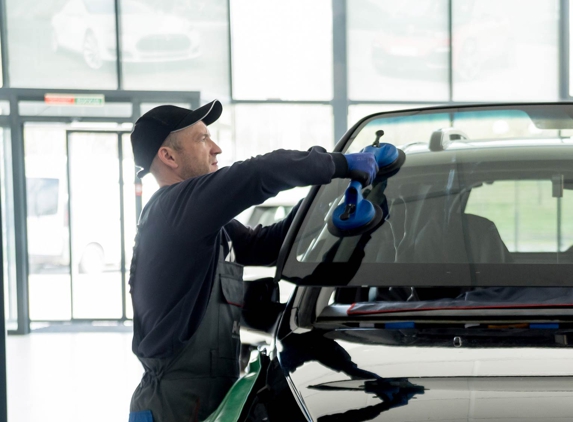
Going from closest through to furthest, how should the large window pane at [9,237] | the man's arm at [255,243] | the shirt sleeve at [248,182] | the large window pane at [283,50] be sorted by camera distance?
1. the shirt sleeve at [248,182]
2. the man's arm at [255,243]
3. the large window pane at [9,237]
4. the large window pane at [283,50]

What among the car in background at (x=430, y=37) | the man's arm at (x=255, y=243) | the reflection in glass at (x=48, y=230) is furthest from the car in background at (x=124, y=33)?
the man's arm at (x=255, y=243)

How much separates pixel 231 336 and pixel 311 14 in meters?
9.16

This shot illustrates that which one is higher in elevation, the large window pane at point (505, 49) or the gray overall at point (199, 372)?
the large window pane at point (505, 49)

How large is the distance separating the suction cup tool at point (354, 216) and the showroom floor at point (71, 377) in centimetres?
367

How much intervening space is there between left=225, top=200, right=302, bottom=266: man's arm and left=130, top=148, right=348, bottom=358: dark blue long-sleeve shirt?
341 millimetres

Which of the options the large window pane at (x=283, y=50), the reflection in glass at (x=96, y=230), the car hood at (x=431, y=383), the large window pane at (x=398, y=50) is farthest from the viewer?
the large window pane at (x=398, y=50)

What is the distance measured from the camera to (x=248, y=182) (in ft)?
5.92

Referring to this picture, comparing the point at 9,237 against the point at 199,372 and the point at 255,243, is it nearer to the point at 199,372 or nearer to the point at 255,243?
the point at 255,243

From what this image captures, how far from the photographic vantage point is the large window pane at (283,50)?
10.5 m

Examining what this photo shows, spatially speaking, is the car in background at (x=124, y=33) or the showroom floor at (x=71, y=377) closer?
the showroom floor at (x=71, y=377)

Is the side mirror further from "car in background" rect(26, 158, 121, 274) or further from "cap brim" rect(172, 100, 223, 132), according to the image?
"car in background" rect(26, 158, 121, 274)

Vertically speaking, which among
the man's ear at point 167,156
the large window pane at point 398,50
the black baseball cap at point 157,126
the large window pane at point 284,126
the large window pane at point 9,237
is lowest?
the large window pane at point 9,237

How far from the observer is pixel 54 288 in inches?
360

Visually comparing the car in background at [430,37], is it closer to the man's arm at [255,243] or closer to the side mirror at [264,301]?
the man's arm at [255,243]
